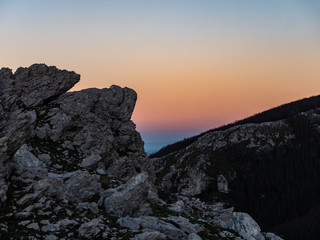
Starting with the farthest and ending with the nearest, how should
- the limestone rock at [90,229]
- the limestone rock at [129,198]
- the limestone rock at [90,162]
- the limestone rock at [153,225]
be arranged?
1. the limestone rock at [90,162]
2. the limestone rock at [129,198]
3. the limestone rock at [153,225]
4. the limestone rock at [90,229]

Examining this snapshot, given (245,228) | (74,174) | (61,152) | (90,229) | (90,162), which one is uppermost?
(61,152)

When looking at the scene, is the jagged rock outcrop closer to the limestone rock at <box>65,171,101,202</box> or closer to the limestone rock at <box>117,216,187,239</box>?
the limestone rock at <box>65,171,101,202</box>

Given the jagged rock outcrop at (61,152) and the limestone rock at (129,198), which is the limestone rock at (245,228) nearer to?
the jagged rock outcrop at (61,152)

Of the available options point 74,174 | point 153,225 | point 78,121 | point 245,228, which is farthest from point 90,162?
point 245,228

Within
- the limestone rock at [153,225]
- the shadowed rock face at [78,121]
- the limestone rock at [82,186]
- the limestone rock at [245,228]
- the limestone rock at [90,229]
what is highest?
the shadowed rock face at [78,121]

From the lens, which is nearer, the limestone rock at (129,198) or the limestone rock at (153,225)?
the limestone rock at (153,225)

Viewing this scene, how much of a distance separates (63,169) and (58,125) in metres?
12.0

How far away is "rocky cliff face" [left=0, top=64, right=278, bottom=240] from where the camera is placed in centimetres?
2108

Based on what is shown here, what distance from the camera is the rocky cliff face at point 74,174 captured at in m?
21.1

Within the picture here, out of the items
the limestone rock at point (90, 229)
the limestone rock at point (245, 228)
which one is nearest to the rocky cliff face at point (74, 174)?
the limestone rock at point (90, 229)

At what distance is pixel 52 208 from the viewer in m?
22.7

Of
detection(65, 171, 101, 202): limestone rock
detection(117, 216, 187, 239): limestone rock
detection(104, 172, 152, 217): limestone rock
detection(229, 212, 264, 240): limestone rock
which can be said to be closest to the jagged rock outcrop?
detection(65, 171, 101, 202): limestone rock

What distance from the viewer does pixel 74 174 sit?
3066 centimetres

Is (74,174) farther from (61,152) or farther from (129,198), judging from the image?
(61,152)
